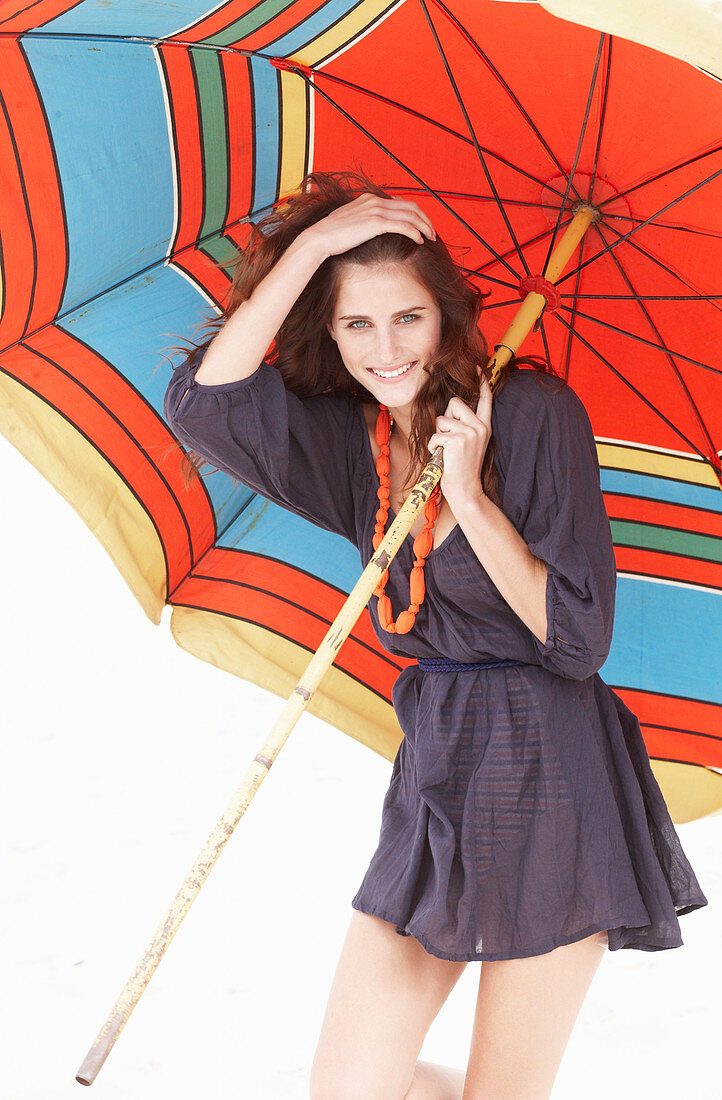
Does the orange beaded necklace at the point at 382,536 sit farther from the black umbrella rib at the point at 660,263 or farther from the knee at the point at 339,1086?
the knee at the point at 339,1086

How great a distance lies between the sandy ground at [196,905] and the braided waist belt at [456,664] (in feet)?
5.68

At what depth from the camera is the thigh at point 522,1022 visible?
224cm

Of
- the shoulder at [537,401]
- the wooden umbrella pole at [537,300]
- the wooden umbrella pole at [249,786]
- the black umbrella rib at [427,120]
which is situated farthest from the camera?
the black umbrella rib at [427,120]

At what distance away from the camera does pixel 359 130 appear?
2.73 metres

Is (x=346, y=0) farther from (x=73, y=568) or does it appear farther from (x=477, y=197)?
(x=73, y=568)

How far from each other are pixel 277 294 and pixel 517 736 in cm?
99

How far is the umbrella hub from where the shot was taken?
8.75 ft

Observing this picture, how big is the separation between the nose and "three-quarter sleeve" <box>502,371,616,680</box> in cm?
24

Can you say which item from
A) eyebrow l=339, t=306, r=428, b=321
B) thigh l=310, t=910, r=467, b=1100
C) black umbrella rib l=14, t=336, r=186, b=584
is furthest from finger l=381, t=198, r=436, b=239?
thigh l=310, t=910, r=467, b=1100

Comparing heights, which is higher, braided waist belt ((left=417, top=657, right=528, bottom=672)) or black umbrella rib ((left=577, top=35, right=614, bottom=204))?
black umbrella rib ((left=577, top=35, right=614, bottom=204))

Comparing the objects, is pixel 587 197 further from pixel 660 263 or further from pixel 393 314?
pixel 393 314

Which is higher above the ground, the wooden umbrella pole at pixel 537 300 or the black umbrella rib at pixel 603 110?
the black umbrella rib at pixel 603 110

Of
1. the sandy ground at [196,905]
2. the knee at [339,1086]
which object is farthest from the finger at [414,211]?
the sandy ground at [196,905]

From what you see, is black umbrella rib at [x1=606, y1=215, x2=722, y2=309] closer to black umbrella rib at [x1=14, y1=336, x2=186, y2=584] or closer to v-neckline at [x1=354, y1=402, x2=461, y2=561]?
v-neckline at [x1=354, y1=402, x2=461, y2=561]
